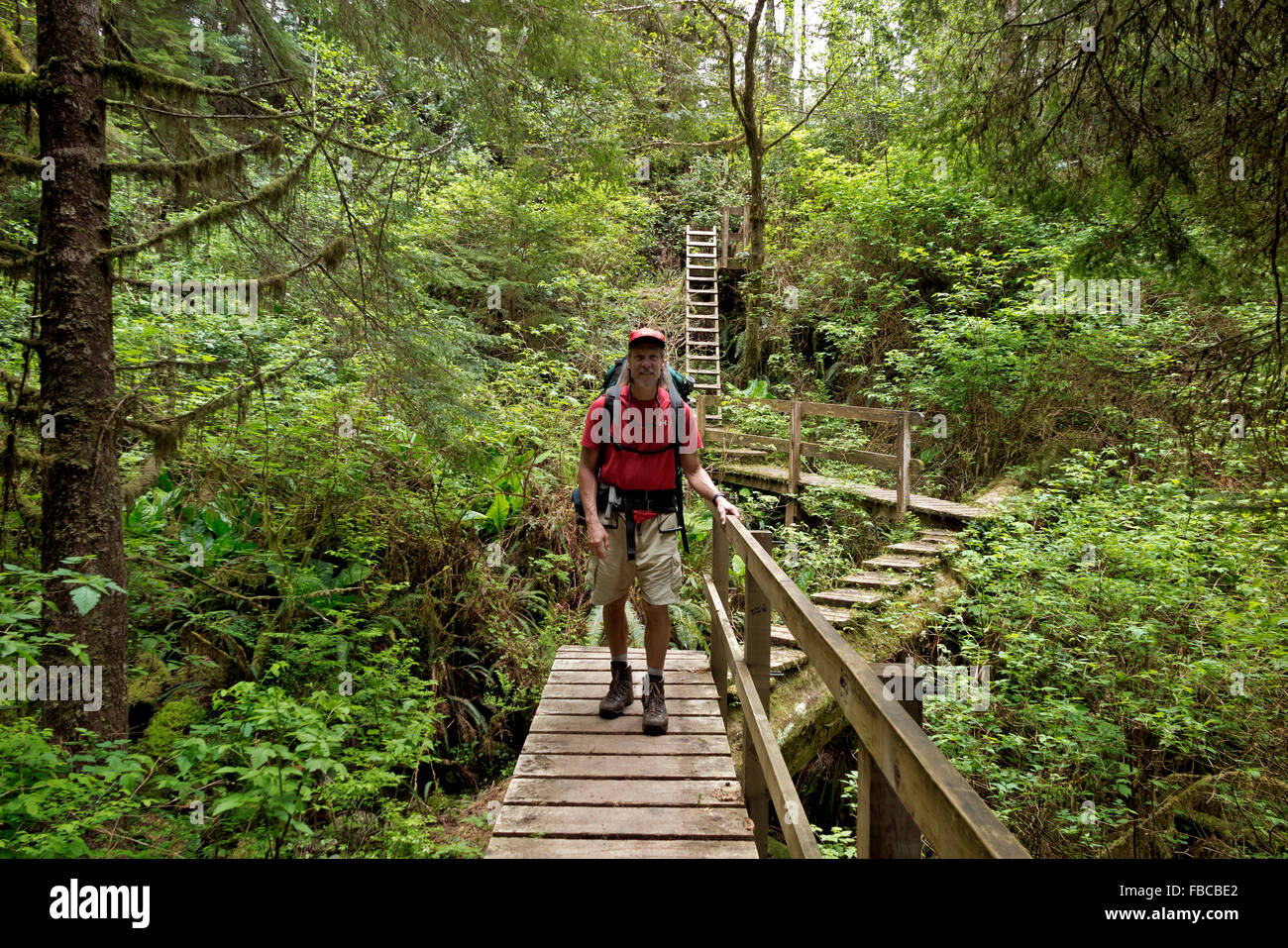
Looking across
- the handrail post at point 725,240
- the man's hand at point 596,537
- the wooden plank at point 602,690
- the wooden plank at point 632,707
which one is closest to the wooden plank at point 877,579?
the wooden plank at point 602,690

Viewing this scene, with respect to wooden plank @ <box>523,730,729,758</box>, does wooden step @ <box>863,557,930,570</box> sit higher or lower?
higher

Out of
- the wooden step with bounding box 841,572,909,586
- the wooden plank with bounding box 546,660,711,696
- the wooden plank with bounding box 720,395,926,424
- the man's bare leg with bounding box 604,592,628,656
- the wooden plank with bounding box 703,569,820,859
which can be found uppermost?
the wooden plank with bounding box 720,395,926,424

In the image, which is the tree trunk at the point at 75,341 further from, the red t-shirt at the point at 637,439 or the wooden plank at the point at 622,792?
the red t-shirt at the point at 637,439

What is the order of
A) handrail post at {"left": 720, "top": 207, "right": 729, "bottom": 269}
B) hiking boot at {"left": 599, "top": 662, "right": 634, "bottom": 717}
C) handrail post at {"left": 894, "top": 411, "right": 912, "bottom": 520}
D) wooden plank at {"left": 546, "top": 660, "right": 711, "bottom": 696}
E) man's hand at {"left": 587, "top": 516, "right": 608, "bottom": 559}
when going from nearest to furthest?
man's hand at {"left": 587, "top": 516, "right": 608, "bottom": 559}
hiking boot at {"left": 599, "top": 662, "right": 634, "bottom": 717}
wooden plank at {"left": 546, "top": 660, "right": 711, "bottom": 696}
handrail post at {"left": 894, "top": 411, "right": 912, "bottom": 520}
handrail post at {"left": 720, "top": 207, "right": 729, "bottom": 269}

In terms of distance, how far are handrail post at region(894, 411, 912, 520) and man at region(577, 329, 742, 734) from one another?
18.1 feet

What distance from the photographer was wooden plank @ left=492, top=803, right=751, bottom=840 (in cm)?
304

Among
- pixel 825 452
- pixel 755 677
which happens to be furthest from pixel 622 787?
pixel 825 452

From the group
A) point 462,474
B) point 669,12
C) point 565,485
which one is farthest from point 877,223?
point 462,474

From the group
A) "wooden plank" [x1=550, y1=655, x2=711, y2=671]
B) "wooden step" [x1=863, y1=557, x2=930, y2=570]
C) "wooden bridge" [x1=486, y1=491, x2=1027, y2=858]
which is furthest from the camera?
"wooden step" [x1=863, y1=557, x2=930, y2=570]

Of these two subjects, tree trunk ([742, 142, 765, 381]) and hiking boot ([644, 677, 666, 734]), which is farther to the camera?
tree trunk ([742, 142, 765, 381])

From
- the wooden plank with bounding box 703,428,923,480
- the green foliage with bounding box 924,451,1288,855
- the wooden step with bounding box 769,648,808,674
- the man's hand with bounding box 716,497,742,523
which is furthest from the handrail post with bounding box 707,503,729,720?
the wooden plank with bounding box 703,428,923,480

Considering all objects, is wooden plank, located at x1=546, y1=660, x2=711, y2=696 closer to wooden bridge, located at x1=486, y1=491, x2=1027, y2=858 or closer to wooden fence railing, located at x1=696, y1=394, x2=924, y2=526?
wooden bridge, located at x1=486, y1=491, x2=1027, y2=858

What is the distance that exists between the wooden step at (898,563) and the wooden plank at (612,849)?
530cm

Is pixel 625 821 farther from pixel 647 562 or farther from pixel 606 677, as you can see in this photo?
pixel 606 677
